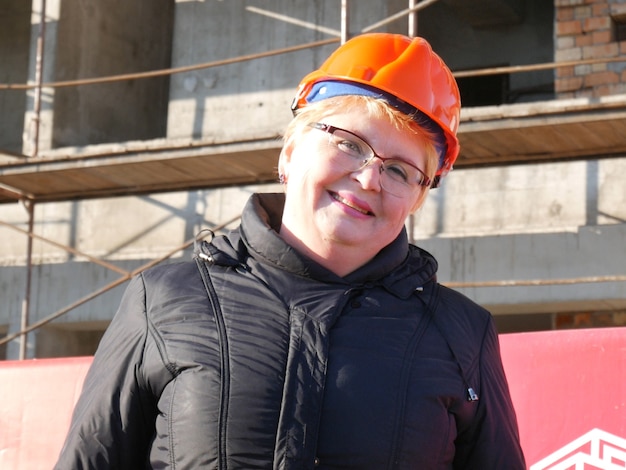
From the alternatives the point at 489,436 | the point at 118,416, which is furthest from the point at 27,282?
the point at 489,436

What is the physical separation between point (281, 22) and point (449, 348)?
8.34 meters

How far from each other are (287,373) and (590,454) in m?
2.75

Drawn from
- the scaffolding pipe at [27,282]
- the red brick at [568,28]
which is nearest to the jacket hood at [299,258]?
the red brick at [568,28]

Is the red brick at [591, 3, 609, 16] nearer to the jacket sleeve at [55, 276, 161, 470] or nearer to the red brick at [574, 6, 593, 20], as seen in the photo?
the red brick at [574, 6, 593, 20]

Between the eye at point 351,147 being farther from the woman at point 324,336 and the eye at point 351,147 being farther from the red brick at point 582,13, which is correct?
the red brick at point 582,13

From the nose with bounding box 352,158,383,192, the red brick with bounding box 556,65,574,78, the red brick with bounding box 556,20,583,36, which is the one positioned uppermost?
the red brick with bounding box 556,20,583,36

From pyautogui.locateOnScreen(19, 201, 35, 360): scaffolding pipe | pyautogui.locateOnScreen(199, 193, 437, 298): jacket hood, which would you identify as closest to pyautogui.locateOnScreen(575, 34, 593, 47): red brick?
pyautogui.locateOnScreen(19, 201, 35, 360): scaffolding pipe

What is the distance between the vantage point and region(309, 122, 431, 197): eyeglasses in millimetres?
2121

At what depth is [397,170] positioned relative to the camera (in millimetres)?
2154

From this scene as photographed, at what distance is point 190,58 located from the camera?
1052 centimetres

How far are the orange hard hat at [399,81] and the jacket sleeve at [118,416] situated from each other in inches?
21.3

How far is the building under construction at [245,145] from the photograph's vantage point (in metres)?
8.31

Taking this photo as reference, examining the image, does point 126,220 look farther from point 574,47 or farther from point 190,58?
point 574,47

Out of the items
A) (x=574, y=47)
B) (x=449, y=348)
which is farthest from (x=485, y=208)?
(x=449, y=348)
